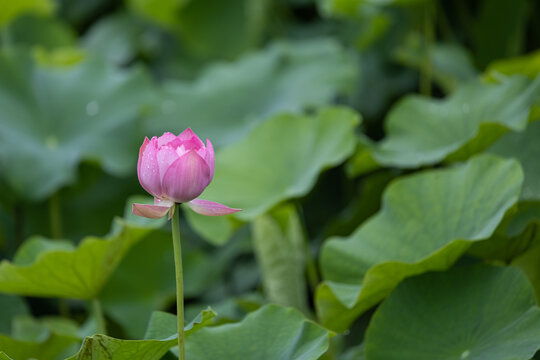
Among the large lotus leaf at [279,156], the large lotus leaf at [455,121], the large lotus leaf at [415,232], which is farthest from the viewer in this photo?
the large lotus leaf at [279,156]

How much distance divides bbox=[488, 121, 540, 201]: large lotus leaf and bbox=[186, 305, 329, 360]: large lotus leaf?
0.45m

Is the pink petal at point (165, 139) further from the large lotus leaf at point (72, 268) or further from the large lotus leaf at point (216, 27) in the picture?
the large lotus leaf at point (216, 27)

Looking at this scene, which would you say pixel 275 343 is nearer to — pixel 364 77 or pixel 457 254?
pixel 457 254

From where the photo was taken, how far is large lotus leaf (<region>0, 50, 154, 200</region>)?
1486 millimetres

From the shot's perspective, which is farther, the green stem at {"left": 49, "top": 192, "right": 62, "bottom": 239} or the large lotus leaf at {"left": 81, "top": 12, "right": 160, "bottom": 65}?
the large lotus leaf at {"left": 81, "top": 12, "right": 160, "bottom": 65}

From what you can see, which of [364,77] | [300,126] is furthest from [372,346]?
[364,77]

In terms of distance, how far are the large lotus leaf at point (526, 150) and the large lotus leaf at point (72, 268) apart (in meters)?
0.57

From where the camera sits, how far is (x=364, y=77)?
196cm

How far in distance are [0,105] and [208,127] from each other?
45cm

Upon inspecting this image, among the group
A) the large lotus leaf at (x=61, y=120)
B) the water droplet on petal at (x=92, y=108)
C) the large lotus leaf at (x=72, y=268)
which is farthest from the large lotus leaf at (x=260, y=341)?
the water droplet on petal at (x=92, y=108)

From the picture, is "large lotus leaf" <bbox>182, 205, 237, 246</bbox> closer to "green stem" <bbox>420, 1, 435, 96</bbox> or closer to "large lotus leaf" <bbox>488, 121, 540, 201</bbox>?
"large lotus leaf" <bbox>488, 121, 540, 201</bbox>

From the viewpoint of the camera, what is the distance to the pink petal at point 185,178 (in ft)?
2.04

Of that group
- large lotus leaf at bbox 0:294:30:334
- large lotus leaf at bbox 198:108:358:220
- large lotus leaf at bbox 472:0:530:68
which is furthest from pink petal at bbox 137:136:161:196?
large lotus leaf at bbox 472:0:530:68

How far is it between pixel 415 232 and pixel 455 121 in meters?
0.31
